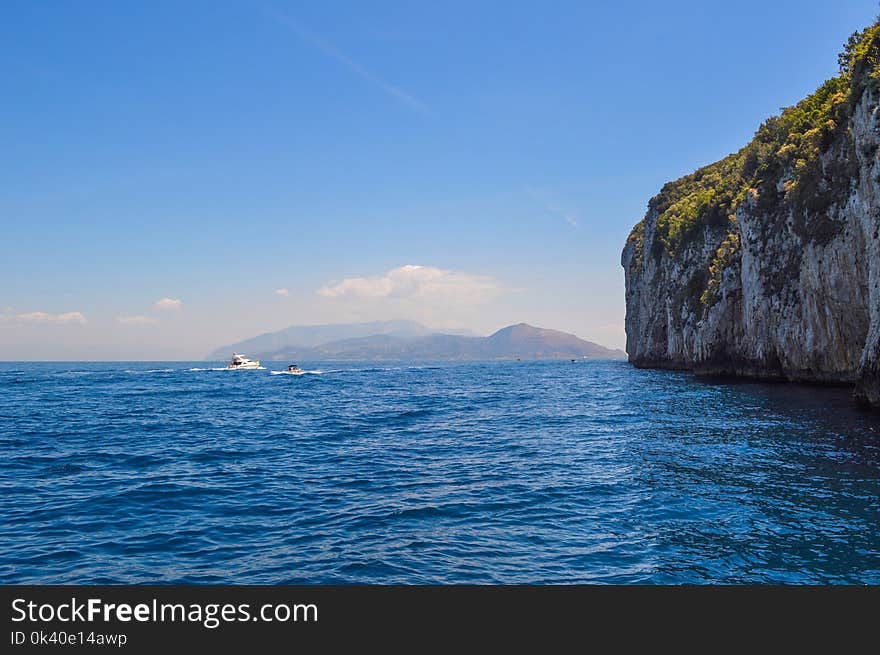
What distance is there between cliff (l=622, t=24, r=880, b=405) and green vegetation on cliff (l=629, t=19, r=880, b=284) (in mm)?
129

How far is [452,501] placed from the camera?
15.0 m

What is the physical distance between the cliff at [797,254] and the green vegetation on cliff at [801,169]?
129mm

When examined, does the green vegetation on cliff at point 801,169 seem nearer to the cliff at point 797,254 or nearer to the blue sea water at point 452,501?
the cliff at point 797,254

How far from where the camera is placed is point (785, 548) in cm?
1077

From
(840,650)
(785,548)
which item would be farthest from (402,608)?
(785,548)

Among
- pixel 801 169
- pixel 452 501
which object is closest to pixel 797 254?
pixel 801 169

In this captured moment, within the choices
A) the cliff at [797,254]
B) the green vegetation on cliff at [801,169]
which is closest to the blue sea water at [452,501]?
the cliff at [797,254]

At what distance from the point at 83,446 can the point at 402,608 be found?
24.5 m

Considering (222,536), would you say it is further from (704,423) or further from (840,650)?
(704,423)

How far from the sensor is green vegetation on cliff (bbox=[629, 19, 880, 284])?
35.6m

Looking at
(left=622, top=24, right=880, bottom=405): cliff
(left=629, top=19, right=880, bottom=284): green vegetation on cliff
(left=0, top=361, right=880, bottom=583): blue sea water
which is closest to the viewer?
(left=0, top=361, right=880, bottom=583): blue sea water

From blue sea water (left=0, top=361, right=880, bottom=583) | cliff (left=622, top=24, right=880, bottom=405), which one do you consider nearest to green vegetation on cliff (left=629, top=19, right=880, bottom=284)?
cliff (left=622, top=24, right=880, bottom=405)

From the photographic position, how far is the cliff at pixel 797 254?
1212 inches

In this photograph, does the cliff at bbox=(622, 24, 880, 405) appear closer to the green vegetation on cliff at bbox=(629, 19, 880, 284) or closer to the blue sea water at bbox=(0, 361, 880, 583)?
the green vegetation on cliff at bbox=(629, 19, 880, 284)
